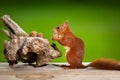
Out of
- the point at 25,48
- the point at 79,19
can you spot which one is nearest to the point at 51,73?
the point at 25,48

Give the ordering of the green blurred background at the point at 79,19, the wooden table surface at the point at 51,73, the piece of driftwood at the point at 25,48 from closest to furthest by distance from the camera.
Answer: the wooden table surface at the point at 51,73, the piece of driftwood at the point at 25,48, the green blurred background at the point at 79,19

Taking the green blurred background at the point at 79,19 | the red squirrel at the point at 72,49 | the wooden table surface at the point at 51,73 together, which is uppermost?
the green blurred background at the point at 79,19

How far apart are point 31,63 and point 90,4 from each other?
557mm

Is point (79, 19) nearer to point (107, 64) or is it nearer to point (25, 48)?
point (107, 64)

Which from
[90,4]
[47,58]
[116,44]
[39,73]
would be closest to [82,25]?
[90,4]

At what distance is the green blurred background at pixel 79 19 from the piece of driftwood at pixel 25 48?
0.82ft

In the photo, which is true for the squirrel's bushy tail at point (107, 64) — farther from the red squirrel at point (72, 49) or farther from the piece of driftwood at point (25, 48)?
the piece of driftwood at point (25, 48)

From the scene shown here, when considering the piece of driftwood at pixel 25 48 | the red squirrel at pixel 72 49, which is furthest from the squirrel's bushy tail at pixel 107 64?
the piece of driftwood at pixel 25 48

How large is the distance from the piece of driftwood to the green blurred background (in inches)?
9.9

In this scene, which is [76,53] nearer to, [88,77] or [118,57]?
[88,77]

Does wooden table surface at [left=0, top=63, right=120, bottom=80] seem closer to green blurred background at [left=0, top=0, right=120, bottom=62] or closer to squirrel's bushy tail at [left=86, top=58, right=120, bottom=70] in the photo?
squirrel's bushy tail at [left=86, top=58, right=120, bottom=70]

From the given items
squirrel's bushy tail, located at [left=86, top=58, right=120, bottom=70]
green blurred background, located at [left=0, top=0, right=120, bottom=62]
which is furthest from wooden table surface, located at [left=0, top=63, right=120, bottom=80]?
green blurred background, located at [left=0, top=0, right=120, bottom=62]

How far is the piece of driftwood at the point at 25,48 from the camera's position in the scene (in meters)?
1.40

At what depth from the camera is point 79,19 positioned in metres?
1.76
